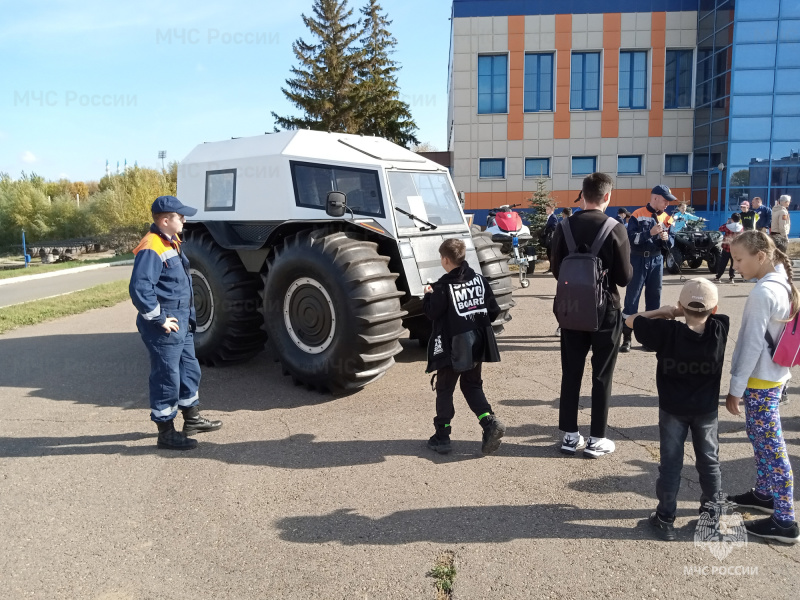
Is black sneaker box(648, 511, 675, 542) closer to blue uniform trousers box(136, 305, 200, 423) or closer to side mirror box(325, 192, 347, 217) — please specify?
blue uniform trousers box(136, 305, 200, 423)

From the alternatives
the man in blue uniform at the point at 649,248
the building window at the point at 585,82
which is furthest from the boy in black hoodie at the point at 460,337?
the building window at the point at 585,82

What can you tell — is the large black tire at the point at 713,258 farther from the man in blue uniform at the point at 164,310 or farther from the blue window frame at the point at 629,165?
the man in blue uniform at the point at 164,310

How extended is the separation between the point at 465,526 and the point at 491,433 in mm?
976

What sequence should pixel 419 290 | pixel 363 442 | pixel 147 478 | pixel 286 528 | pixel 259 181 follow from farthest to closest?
pixel 259 181, pixel 419 290, pixel 363 442, pixel 147 478, pixel 286 528

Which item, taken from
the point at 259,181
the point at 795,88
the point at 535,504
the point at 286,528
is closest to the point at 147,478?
the point at 286,528

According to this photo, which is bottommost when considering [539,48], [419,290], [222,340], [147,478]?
[147,478]

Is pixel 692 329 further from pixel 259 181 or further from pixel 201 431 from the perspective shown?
pixel 259 181

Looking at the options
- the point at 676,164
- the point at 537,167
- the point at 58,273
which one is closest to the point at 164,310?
the point at 58,273

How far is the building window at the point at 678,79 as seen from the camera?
2602cm

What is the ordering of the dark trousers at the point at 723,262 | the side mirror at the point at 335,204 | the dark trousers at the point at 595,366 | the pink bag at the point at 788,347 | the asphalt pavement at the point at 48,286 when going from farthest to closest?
the asphalt pavement at the point at 48,286, the dark trousers at the point at 723,262, the side mirror at the point at 335,204, the dark trousers at the point at 595,366, the pink bag at the point at 788,347

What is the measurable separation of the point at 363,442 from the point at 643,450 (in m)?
2.06

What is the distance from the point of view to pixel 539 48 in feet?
84.0

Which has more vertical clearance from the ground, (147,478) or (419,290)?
(419,290)

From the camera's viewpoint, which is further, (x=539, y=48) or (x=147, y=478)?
(x=539, y=48)
